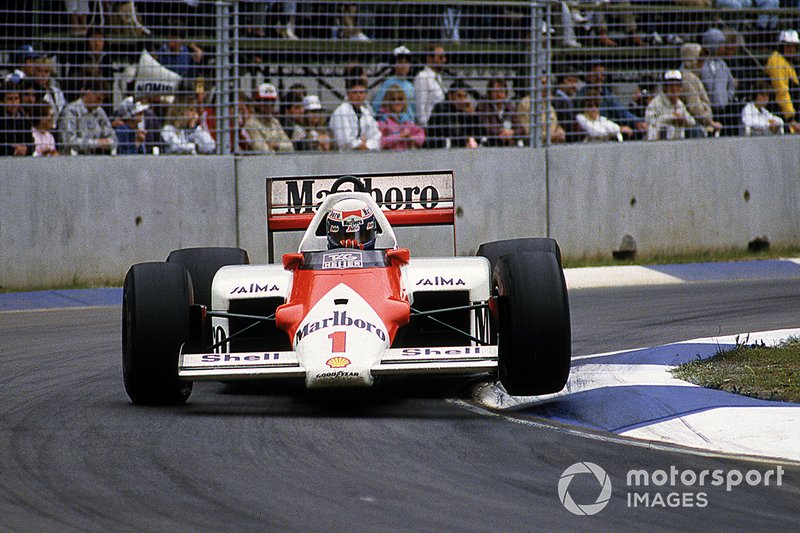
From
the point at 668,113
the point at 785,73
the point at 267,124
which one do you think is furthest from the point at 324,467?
the point at 785,73

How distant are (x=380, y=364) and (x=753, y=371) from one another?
7.14ft

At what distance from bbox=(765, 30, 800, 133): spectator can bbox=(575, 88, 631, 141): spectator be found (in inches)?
79.1

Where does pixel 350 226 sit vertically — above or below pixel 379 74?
below

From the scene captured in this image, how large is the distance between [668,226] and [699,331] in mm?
4701

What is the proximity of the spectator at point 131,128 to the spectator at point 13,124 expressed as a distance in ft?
2.88

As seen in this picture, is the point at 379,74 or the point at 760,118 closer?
the point at 379,74

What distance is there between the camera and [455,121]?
14.4 m

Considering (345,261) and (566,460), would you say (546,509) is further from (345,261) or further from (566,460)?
(345,261)

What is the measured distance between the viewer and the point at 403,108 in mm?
14180

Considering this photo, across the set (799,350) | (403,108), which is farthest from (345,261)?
(403,108)

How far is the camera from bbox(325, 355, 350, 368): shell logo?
7.00 meters

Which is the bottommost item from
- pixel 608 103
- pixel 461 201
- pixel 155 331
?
pixel 155 331

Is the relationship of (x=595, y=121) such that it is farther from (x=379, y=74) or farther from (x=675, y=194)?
(x=379, y=74)

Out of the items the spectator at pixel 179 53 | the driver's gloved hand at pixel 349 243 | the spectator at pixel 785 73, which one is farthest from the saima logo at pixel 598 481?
the spectator at pixel 785 73
